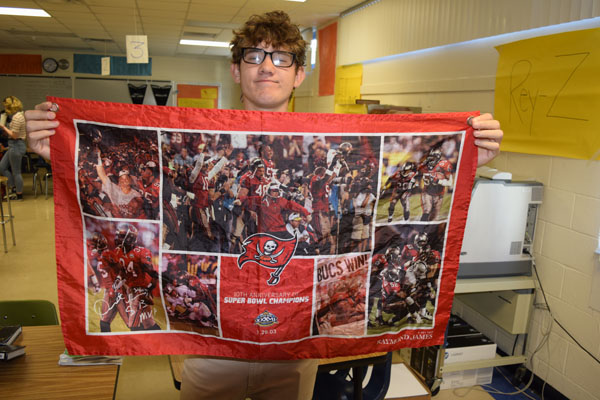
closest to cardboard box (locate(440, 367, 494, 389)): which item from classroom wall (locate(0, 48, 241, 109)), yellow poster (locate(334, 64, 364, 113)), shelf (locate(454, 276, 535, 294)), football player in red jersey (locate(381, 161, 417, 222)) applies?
shelf (locate(454, 276, 535, 294))

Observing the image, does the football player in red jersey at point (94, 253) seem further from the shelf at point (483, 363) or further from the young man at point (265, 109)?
the shelf at point (483, 363)

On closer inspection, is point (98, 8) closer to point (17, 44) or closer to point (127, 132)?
point (17, 44)

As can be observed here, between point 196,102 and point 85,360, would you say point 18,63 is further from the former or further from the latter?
point 85,360

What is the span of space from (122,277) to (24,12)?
6.98 meters

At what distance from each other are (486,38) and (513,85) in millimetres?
574

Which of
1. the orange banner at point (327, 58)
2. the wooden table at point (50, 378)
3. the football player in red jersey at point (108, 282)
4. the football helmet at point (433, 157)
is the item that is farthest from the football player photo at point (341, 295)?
the orange banner at point (327, 58)

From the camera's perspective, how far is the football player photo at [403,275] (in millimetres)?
1405

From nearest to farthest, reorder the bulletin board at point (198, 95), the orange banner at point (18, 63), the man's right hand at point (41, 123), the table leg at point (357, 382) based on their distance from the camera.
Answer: the man's right hand at point (41, 123), the table leg at point (357, 382), the orange banner at point (18, 63), the bulletin board at point (198, 95)

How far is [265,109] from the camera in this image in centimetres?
143

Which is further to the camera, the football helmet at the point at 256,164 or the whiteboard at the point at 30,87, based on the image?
the whiteboard at the point at 30,87

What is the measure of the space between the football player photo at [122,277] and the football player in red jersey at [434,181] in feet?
2.65

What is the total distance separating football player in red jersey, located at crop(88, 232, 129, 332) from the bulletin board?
11.3 m

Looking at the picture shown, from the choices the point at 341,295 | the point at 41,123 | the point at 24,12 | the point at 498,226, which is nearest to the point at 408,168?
the point at 341,295

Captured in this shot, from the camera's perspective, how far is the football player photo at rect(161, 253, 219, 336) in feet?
4.35
